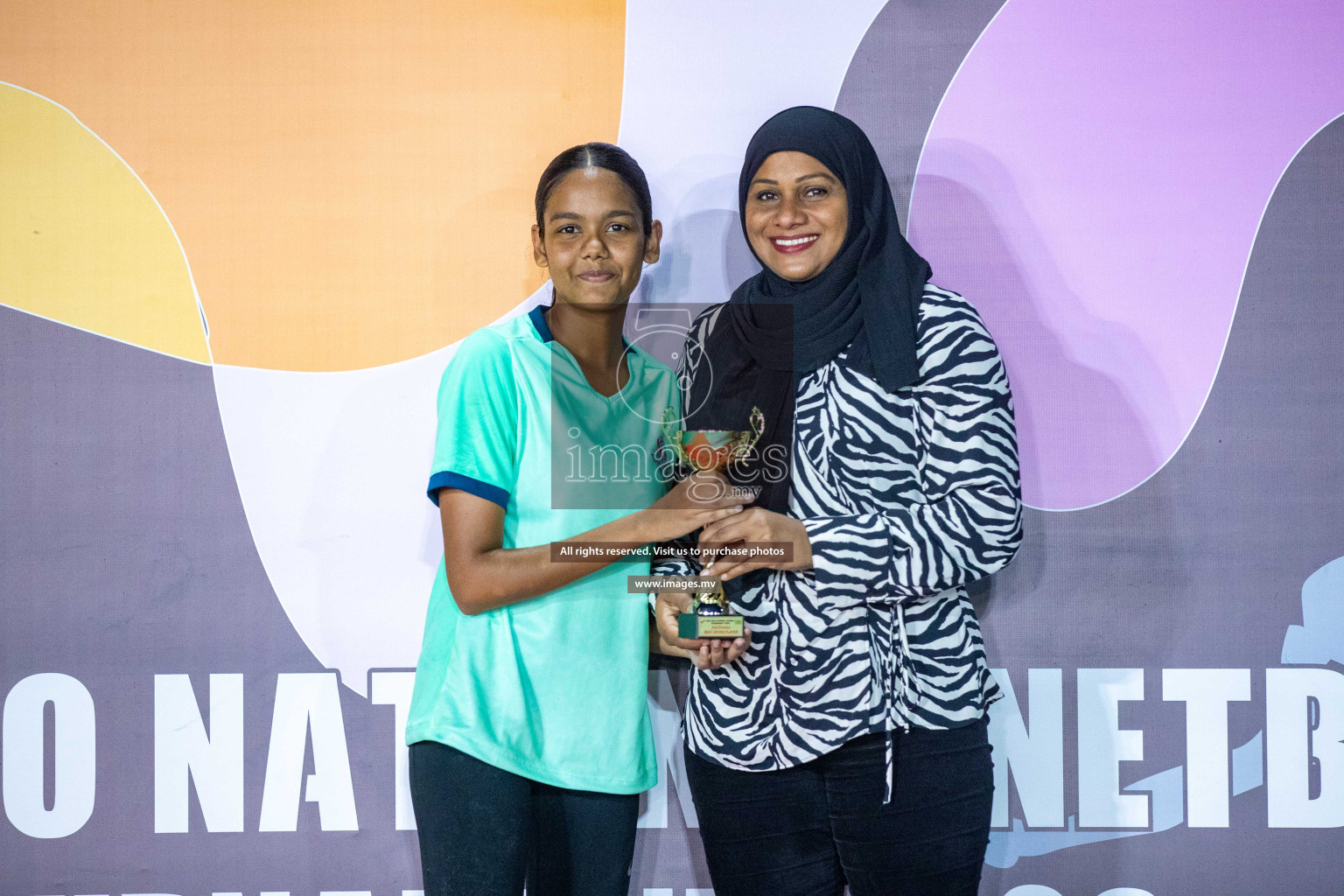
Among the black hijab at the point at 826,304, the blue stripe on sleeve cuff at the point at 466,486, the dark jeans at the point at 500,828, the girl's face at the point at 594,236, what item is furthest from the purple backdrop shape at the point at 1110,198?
the dark jeans at the point at 500,828

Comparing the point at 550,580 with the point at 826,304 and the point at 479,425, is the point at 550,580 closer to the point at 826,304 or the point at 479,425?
the point at 479,425

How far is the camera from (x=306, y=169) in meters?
1.99

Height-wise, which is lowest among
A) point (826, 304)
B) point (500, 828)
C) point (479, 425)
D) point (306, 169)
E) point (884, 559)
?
point (500, 828)

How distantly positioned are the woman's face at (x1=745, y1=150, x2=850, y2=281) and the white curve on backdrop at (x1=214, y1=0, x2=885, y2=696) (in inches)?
16.3

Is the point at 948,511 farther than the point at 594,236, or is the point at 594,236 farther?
the point at 594,236

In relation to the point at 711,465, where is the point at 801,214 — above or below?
above

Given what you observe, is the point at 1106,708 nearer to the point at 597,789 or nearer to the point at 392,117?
the point at 597,789

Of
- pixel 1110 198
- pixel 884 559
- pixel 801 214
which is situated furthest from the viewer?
pixel 1110 198

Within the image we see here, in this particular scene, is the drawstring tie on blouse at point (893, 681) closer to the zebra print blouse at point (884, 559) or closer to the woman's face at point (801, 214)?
the zebra print blouse at point (884, 559)

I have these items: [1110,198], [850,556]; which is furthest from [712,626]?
[1110,198]

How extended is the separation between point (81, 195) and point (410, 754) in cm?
148

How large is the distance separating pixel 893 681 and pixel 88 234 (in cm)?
195

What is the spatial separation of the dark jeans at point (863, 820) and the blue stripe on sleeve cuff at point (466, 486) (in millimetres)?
615

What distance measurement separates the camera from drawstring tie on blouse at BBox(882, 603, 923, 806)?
1.45 meters
